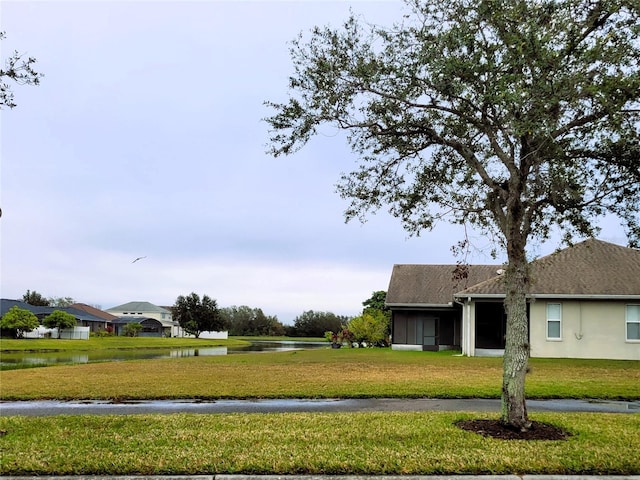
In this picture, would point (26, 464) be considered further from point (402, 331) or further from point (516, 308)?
point (402, 331)

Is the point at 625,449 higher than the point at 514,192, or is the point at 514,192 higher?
the point at 514,192

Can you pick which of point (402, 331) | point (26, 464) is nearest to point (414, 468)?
point (26, 464)

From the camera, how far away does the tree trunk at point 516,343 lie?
781cm

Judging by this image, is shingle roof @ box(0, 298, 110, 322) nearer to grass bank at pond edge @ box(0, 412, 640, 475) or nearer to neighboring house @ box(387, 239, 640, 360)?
neighboring house @ box(387, 239, 640, 360)

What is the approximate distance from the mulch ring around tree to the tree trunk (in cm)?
11

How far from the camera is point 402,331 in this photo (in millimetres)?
31969

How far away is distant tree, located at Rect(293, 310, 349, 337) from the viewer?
7619 centimetres

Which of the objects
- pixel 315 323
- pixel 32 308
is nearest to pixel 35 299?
pixel 32 308

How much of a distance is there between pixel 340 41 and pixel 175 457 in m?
6.20

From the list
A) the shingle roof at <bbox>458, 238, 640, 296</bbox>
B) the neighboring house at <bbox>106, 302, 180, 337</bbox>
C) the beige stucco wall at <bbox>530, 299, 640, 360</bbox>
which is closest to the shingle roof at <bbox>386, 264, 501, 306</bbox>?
the shingle roof at <bbox>458, 238, 640, 296</bbox>

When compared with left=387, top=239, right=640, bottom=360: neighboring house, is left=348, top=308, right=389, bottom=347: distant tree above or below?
below

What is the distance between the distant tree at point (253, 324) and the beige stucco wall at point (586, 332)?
203 feet

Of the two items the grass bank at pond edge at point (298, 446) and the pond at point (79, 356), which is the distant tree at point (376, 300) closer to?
the pond at point (79, 356)

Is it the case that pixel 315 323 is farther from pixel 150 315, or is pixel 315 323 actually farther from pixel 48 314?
pixel 150 315
